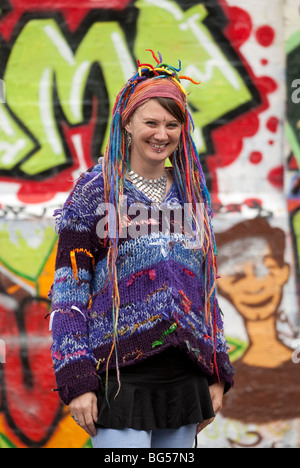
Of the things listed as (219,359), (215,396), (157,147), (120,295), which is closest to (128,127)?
(157,147)

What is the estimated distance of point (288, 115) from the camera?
4.39 meters

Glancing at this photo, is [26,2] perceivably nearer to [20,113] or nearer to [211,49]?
[20,113]

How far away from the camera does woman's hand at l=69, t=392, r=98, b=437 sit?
231cm

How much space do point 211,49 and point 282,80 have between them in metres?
0.52

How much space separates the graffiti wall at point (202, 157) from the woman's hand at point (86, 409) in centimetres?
205

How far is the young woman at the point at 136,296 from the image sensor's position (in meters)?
2.33

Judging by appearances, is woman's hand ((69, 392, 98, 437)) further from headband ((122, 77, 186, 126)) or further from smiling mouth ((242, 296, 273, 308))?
smiling mouth ((242, 296, 273, 308))

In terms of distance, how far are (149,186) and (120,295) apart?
0.45 metres

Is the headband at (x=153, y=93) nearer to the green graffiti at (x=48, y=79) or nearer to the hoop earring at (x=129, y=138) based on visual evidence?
the hoop earring at (x=129, y=138)

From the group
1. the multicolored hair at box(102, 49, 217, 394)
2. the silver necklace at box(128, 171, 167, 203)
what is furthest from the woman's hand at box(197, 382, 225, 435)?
the silver necklace at box(128, 171, 167, 203)

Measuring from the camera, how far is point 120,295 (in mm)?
2389

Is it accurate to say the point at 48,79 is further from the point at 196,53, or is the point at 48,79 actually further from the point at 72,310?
the point at 72,310
